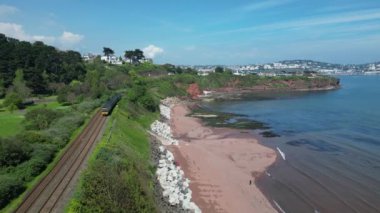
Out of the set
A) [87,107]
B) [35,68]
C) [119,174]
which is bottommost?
[87,107]

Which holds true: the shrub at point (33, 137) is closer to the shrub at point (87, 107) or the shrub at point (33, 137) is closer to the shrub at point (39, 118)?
the shrub at point (39, 118)

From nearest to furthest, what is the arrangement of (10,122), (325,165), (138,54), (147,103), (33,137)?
(33,137) → (325,165) → (10,122) → (147,103) → (138,54)

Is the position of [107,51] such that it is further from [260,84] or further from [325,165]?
[325,165]

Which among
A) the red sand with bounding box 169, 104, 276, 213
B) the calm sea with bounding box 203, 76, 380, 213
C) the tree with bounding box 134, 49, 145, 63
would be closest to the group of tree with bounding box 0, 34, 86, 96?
the red sand with bounding box 169, 104, 276, 213

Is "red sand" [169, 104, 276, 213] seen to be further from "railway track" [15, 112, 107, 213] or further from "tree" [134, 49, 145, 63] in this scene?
"tree" [134, 49, 145, 63]

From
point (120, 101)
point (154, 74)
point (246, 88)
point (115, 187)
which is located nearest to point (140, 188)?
point (115, 187)

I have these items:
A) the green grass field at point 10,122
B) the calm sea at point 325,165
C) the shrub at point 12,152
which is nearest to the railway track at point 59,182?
the shrub at point 12,152

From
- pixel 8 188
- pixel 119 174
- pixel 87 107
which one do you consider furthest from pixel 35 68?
pixel 8 188
